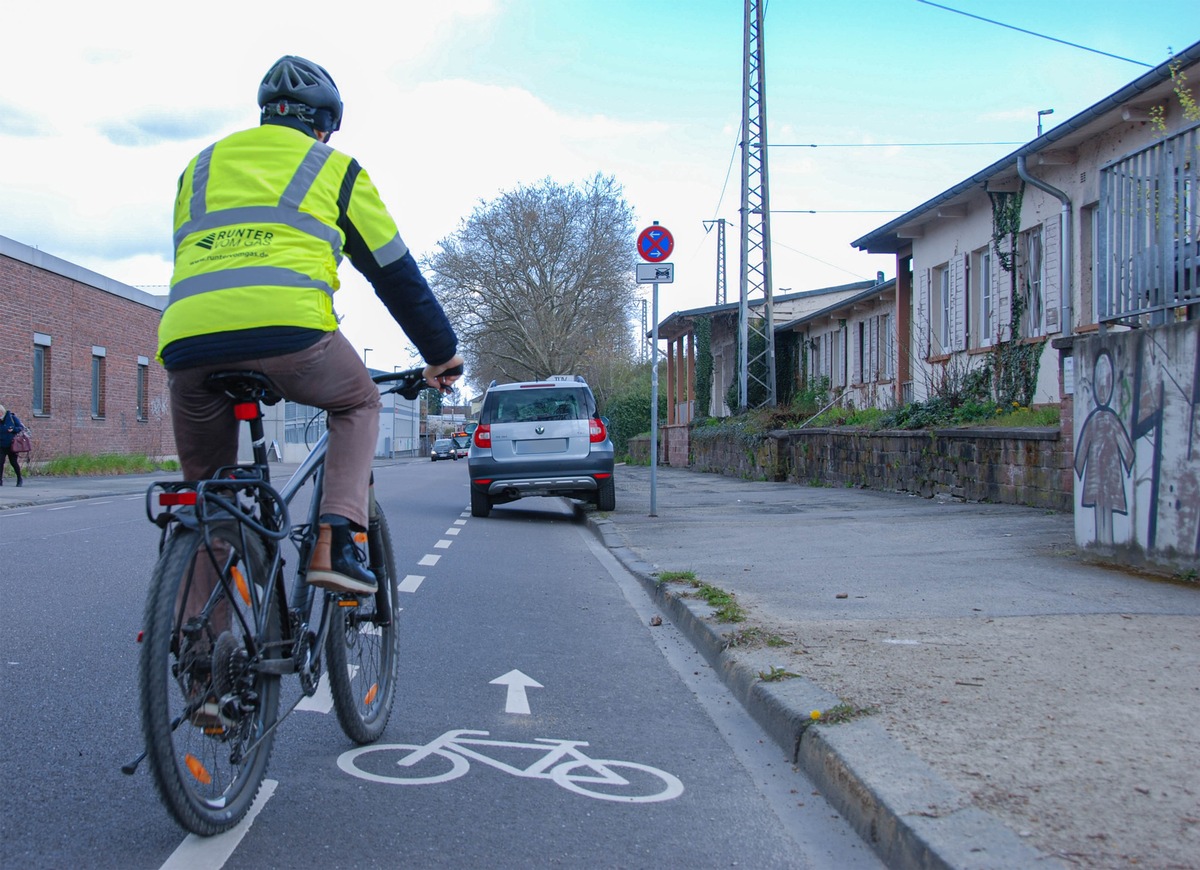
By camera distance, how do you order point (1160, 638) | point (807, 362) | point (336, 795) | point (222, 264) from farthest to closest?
point (807, 362)
point (1160, 638)
point (336, 795)
point (222, 264)

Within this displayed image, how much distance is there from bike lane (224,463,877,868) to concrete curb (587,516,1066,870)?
0.31 ft

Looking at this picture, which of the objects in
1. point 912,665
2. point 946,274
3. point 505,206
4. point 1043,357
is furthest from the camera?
point 505,206

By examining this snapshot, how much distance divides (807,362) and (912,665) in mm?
30137

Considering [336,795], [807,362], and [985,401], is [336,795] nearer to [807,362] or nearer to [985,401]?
[985,401]

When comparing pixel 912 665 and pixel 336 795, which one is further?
pixel 912 665

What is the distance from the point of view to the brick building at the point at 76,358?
28156 millimetres

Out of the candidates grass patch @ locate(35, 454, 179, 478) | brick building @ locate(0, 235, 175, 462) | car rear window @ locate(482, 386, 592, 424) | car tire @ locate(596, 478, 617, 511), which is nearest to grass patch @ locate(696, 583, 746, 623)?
car tire @ locate(596, 478, 617, 511)

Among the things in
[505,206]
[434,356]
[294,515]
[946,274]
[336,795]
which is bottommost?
[336,795]

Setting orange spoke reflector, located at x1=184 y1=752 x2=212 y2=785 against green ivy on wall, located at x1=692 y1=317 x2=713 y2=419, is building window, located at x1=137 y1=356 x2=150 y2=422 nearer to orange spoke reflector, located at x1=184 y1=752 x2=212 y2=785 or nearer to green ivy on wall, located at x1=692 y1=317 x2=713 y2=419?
green ivy on wall, located at x1=692 y1=317 x2=713 y2=419

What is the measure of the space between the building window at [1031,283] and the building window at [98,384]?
25.4 meters

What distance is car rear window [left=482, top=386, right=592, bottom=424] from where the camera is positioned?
15.4 metres

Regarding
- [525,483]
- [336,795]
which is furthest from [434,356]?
[525,483]

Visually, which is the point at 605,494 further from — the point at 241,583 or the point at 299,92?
the point at 241,583

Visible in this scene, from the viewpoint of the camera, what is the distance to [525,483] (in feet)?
49.7
